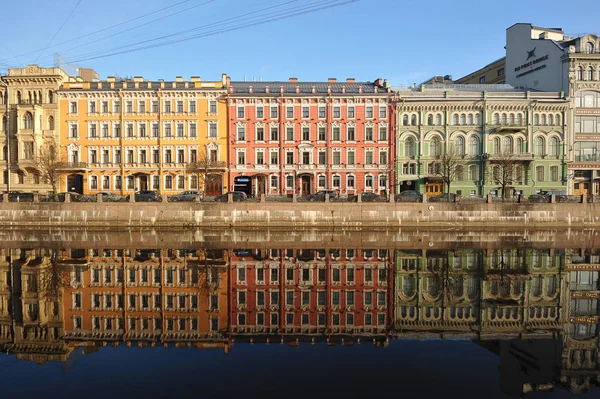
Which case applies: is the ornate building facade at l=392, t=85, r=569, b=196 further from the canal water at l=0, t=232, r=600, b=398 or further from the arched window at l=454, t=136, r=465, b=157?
the canal water at l=0, t=232, r=600, b=398

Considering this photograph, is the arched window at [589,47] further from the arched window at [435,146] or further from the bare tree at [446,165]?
the arched window at [435,146]

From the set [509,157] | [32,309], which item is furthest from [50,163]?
[509,157]

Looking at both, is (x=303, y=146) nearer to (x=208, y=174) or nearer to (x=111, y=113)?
(x=208, y=174)

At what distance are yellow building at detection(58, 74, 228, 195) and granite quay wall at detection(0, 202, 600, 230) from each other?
1115 centimetres

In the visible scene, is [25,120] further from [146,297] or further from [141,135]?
[146,297]

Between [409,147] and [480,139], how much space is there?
7.80 m

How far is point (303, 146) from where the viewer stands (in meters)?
46.0

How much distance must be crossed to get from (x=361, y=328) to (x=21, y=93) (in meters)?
49.7

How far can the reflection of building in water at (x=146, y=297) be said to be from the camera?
12.4 metres

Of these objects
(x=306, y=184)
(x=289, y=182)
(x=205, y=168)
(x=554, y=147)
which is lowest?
(x=306, y=184)

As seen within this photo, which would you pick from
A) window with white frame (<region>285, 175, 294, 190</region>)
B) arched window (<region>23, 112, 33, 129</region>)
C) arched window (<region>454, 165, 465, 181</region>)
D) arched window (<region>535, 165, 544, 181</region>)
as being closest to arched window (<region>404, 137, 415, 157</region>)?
arched window (<region>454, 165, 465, 181</region>)

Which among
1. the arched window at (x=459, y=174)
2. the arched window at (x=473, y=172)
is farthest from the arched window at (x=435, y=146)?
the arched window at (x=473, y=172)

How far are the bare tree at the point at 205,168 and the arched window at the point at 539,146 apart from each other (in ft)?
114

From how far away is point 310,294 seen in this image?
56.1 ft
